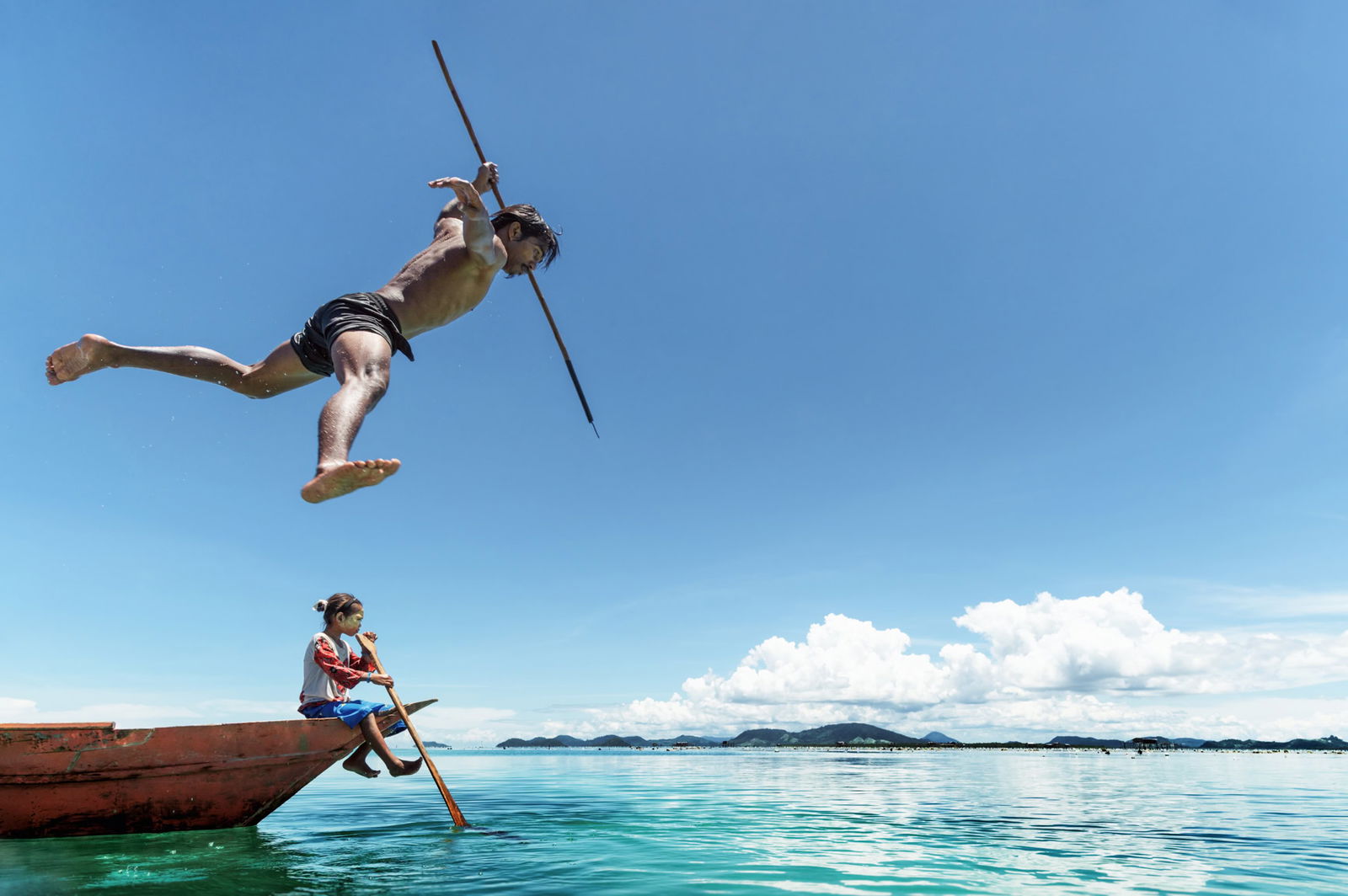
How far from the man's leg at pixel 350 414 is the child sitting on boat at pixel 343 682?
6267 mm

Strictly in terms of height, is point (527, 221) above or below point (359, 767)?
above

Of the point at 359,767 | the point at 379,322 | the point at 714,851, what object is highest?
the point at 379,322

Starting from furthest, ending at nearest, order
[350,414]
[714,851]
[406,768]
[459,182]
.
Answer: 1. [406,768]
2. [714,851]
3. [459,182]
4. [350,414]

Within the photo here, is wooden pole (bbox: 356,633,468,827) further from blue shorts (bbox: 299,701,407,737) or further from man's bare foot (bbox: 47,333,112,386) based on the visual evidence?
man's bare foot (bbox: 47,333,112,386)

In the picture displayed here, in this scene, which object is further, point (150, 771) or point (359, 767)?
point (359, 767)

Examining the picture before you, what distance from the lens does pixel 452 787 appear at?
22.0 metres

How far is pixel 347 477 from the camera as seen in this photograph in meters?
3.09

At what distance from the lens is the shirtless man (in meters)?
3.85

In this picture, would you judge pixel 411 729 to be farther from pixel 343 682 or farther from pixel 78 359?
pixel 78 359

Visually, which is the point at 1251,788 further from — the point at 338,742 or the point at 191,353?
the point at 191,353

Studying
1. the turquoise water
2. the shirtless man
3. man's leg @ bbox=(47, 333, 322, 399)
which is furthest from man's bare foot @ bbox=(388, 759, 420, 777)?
man's leg @ bbox=(47, 333, 322, 399)

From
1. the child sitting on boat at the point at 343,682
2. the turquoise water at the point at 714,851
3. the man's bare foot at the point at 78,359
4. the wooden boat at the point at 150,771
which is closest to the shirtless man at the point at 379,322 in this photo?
the man's bare foot at the point at 78,359

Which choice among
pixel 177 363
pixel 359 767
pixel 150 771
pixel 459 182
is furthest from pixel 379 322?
pixel 150 771

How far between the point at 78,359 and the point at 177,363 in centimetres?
61
